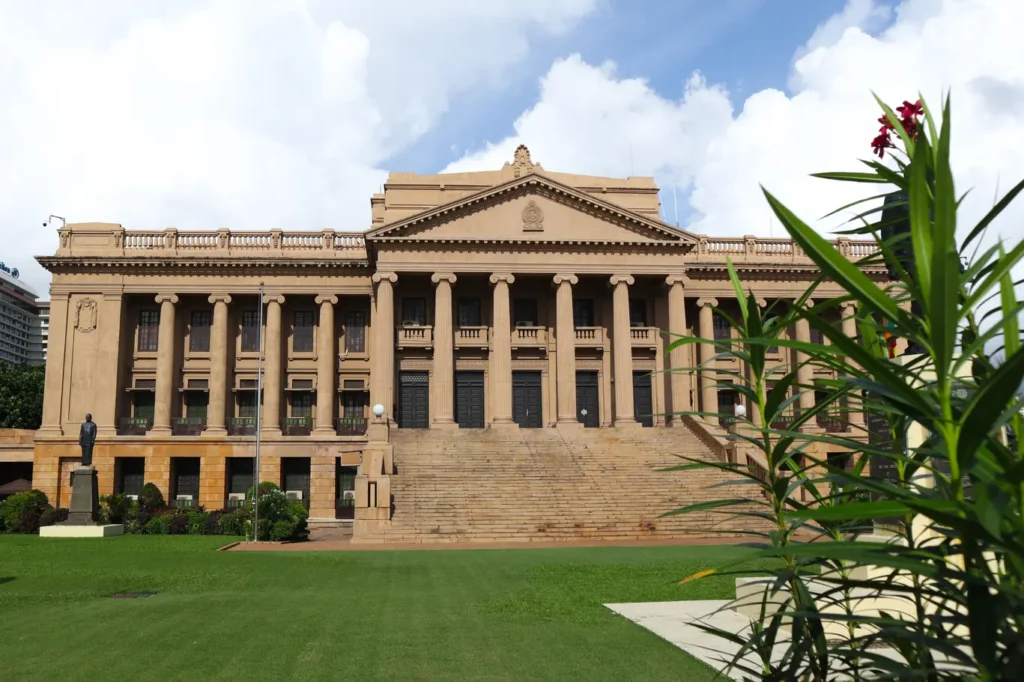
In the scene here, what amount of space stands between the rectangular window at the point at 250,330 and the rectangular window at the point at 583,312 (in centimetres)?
1844

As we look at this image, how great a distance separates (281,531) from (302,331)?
19976 millimetres

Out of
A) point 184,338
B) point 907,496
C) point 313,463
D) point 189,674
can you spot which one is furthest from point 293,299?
point 907,496

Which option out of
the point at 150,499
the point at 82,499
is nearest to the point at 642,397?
the point at 150,499

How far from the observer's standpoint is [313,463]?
43469mm

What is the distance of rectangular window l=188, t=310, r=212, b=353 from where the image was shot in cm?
4626

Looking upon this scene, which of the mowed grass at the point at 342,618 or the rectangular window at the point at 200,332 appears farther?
the rectangular window at the point at 200,332

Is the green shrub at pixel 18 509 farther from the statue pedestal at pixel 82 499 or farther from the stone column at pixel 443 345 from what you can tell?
the stone column at pixel 443 345

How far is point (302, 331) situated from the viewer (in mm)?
47000

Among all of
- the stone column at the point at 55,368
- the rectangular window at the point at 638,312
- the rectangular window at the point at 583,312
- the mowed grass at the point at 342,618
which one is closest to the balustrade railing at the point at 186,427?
the stone column at the point at 55,368

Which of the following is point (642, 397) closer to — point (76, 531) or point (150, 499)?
point (150, 499)

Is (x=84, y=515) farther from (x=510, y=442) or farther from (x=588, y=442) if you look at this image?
(x=588, y=442)

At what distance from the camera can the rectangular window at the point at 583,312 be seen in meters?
45.5

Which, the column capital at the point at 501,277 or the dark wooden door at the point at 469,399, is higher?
the column capital at the point at 501,277

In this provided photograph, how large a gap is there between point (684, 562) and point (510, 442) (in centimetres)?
1819
